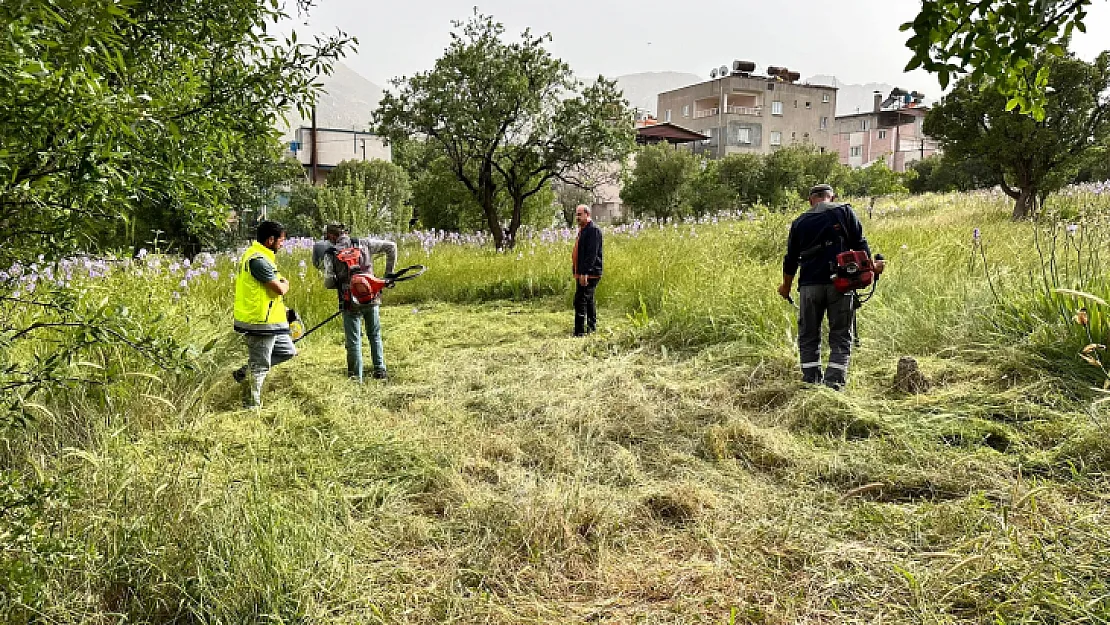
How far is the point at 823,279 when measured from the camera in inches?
182

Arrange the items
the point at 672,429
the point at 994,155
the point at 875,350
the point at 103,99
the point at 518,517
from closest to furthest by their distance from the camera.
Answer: the point at 103,99
the point at 518,517
the point at 672,429
the point at 875,350
the point at 994,155

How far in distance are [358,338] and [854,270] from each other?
394 cm

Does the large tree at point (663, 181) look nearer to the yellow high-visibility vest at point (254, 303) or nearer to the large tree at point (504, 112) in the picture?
the large tree at point (504, 112)

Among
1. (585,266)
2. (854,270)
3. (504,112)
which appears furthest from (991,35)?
(504,112)

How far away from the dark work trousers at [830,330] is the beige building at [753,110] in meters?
40.5

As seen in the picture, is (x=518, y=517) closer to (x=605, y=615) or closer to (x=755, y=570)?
(x=605, y=615)

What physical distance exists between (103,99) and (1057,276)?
19.7 feet

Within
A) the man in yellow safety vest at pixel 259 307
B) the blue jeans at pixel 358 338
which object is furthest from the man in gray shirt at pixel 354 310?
the man in yellow safety vest at pixel 259 307

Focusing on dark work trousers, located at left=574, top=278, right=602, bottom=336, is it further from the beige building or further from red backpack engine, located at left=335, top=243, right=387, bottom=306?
the beige building

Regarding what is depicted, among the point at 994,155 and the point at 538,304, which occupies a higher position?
the point at 994,155

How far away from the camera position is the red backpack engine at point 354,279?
5.19 meters

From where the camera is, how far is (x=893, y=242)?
29.3 ft

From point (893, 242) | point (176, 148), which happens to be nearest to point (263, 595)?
point (176, 148)

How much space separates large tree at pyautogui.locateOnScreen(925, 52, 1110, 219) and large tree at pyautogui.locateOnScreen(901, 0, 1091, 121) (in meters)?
11.8
